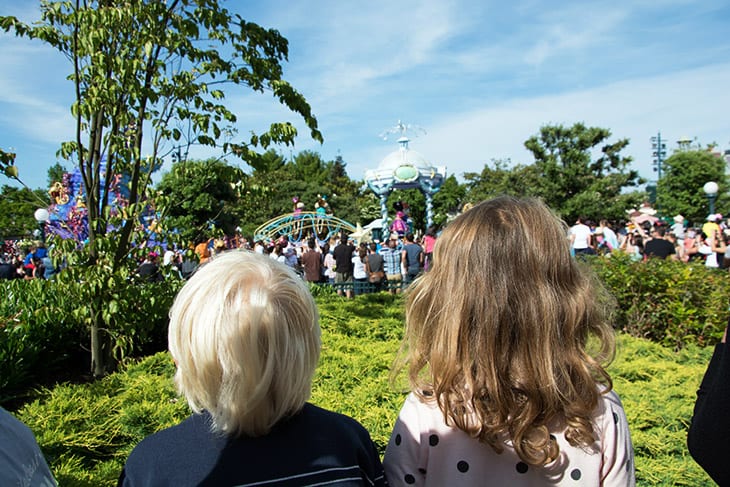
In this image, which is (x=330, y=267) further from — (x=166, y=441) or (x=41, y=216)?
(x=166, y=441)

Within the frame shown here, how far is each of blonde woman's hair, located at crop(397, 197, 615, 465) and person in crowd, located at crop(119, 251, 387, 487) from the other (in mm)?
320

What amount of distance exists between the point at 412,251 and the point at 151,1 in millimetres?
9228

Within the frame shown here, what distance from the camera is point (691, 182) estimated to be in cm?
3203

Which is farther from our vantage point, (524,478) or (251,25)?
(251,25)

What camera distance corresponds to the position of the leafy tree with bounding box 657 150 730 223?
104ft

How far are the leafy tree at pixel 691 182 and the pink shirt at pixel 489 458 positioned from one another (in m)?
35.3

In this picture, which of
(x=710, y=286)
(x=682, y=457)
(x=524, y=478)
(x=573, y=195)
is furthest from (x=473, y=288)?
(x=573, y=195)

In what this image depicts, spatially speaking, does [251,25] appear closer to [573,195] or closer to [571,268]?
[571,268]

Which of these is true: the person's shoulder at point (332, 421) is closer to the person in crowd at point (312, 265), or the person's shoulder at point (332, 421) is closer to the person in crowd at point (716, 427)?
the person in crowd at point (716, 427)

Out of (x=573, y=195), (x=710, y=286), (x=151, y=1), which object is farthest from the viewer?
(x=573, y=195)

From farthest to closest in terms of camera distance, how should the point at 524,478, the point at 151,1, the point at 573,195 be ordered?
the point at 573,195 < the point at 151,1 < the point at 524,478

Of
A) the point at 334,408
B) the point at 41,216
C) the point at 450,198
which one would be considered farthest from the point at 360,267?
the point at 450,198

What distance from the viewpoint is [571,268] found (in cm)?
148

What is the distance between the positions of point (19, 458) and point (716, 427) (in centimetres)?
132
